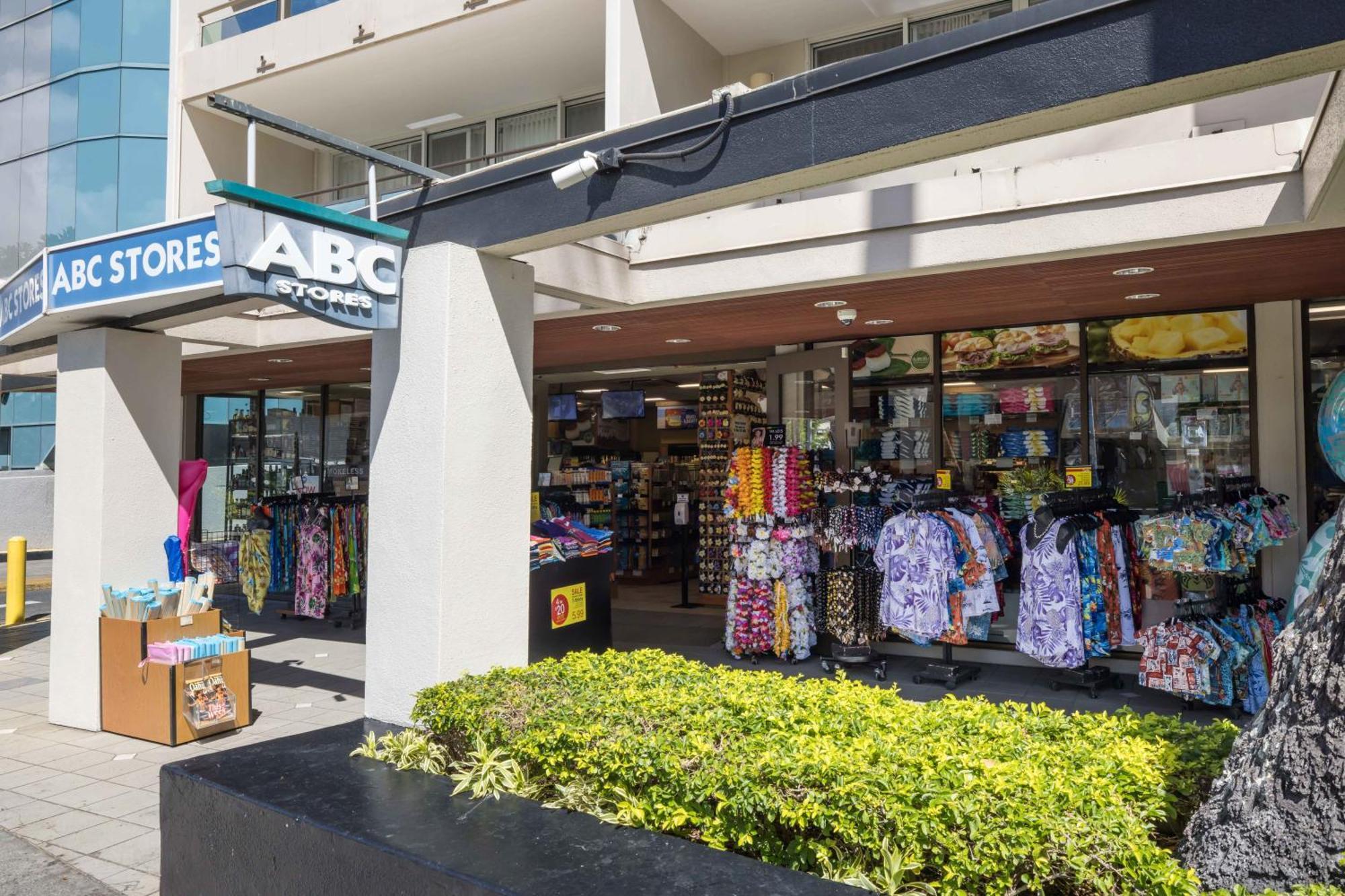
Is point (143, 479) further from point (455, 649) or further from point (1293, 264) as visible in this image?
point (1293, 264)

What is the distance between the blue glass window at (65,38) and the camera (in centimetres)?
2470

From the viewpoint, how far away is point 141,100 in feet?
80.0

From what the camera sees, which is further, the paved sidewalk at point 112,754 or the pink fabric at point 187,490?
the pink fabric at point 187,490

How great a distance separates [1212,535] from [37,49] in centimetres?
3134

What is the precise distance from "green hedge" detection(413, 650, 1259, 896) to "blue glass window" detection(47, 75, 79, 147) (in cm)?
2770

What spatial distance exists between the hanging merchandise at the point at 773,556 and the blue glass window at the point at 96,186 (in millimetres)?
22836

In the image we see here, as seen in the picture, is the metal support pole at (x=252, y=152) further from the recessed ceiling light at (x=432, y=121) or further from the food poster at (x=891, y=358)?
the recessed ceiling light at (x=432, y=121)

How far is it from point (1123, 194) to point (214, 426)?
52.5ft

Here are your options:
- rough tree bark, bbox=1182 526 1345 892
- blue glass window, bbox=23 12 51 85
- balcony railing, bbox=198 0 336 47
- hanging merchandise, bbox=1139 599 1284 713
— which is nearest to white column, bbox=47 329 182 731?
balcony railing, bbox=198 0 336 47

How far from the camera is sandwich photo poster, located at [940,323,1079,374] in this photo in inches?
340

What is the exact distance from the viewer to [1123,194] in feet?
17.6

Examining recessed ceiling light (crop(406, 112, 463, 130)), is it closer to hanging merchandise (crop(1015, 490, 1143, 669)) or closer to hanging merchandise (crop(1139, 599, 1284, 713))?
hanging merchandise (crop(1015, 490, 1143, 669))

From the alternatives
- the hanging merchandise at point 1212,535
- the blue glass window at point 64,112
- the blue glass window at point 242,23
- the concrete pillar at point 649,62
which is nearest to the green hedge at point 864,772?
the hanging merchandise at point 1212,535

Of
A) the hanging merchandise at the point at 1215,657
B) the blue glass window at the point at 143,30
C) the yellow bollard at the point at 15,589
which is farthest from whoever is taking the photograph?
the blue glass window at the point at 143,30
